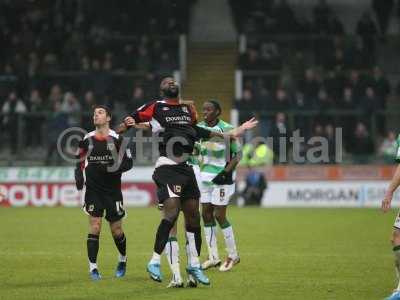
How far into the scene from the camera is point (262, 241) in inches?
711

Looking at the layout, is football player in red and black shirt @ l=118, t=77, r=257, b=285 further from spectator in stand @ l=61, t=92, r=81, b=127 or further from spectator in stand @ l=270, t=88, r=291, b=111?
spectator in stand @ l=270, t=88, r=291, b=111

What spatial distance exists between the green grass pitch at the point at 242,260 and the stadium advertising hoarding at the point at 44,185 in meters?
3.47

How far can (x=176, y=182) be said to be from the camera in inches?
457

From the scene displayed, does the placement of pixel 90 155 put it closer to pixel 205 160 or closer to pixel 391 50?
pixel 205 160

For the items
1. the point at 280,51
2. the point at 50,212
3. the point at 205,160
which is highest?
the point at 280,51

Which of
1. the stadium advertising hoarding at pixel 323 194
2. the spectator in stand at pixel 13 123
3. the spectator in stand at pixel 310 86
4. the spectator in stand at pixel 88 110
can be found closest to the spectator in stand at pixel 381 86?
the spectator in stand at pixel 310 86

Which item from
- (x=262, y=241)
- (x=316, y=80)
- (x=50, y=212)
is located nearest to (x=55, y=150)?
(x=50, y=212)

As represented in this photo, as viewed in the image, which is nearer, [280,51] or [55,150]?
[55,150]

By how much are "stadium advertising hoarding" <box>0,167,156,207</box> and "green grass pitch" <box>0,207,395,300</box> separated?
11.4 ft

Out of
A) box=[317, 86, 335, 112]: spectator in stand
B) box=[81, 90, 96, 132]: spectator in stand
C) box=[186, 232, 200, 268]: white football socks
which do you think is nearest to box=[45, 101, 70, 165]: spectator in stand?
box=[81, 90, 96, 132]: spectator in stand

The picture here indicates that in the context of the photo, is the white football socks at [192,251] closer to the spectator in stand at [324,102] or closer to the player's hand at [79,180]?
the player's hand at [79,180]

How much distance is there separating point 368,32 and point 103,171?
21336 millimetres

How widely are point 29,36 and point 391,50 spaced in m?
12.2

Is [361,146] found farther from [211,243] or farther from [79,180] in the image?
[79,180]
